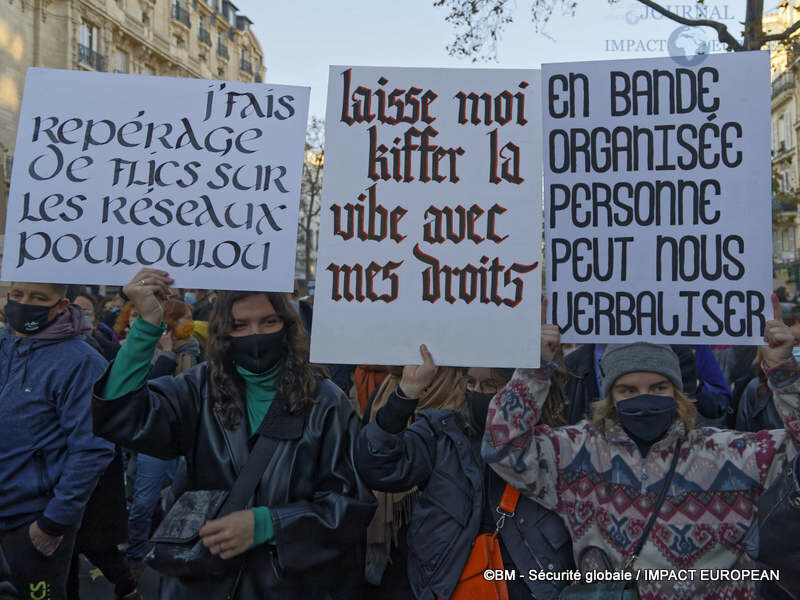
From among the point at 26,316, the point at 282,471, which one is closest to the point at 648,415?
the point at 282,471

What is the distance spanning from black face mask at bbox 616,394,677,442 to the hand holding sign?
327 mm

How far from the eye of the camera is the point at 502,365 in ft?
7.59

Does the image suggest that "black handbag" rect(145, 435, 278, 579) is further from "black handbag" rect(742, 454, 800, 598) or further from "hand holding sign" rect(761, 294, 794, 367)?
"hand holding sign" rect(761, 294, 794, 367)

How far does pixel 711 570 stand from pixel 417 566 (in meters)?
0.94

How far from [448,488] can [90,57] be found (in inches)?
1272

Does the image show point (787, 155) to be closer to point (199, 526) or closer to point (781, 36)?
point (781, 36)

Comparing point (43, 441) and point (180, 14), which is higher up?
point (180, 14)

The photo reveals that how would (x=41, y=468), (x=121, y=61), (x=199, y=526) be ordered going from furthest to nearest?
(x=121, y=61) < (x=41, y=468) < (x=199, y=526)

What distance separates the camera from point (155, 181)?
2.47 m

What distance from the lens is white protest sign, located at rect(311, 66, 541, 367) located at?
2.35m

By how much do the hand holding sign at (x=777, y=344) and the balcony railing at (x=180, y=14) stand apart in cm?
4208

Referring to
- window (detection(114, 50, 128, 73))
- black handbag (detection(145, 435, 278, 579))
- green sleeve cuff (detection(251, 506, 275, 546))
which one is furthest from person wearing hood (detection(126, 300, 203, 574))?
window (detection(114, 50, 128, 73))

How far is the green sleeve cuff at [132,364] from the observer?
7.39ft

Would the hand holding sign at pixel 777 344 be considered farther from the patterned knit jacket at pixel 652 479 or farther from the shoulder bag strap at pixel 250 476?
the shoulder bag strap at pixel 250 476
